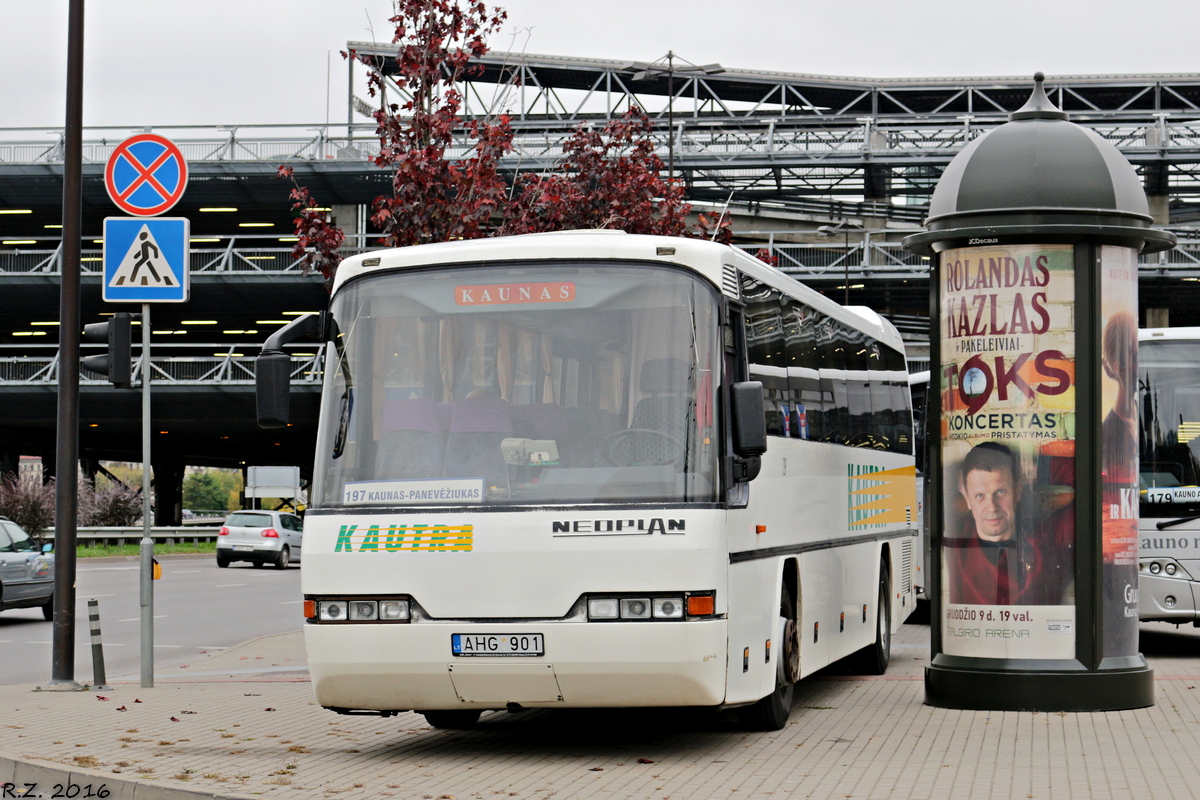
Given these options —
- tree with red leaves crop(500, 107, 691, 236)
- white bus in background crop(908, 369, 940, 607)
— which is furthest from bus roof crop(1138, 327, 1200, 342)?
tree with red leaves crop(500, 107, 691, 236)

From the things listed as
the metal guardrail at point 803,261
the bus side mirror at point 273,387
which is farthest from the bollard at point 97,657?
the metal guardrail at point 803,261

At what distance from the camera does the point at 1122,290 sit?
439 inches

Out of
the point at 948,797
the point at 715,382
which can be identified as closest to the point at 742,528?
the point at 715,382

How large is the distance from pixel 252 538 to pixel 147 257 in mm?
30788

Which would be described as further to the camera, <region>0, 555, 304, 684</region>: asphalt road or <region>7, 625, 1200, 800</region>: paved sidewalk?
<region>0, 555, 304, 684</region>: asphalt road

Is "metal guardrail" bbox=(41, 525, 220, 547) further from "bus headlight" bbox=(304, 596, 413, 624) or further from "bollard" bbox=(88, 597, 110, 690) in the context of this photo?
"bus headlight" bbox=(304, 596, 413, 624)

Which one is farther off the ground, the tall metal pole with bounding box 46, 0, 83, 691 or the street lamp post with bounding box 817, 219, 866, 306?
the street lamp post with bounding box 817, 219, 866, 306

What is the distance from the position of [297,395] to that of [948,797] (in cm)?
4983

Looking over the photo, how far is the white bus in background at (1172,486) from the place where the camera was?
1526 cm

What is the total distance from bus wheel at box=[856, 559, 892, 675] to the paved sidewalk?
148 centimetres

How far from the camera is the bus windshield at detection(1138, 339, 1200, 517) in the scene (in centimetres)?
1534

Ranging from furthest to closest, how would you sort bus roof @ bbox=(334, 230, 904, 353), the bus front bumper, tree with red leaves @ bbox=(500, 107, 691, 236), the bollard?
tree with red leaves @ bbox=(500, 107, 691, 236), the bollard, bus roof @ bbox=(334, 230, 904, 353), the bus front bumper

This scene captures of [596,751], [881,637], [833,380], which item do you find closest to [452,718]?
[596,751]

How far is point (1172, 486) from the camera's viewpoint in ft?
50.4
